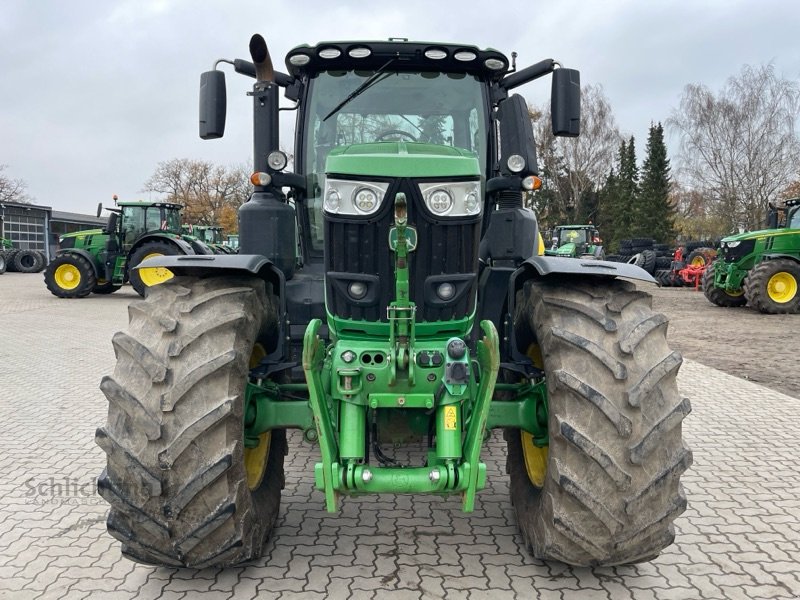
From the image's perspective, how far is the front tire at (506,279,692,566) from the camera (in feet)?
8.63

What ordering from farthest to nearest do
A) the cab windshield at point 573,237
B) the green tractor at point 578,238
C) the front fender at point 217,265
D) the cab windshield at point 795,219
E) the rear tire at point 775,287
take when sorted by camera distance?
the cab windshield at point 573,237, the green tractor at point 578,238, the cab windshield at point 795,219, the rear tire at point 775,287, the front fender at point 217,265

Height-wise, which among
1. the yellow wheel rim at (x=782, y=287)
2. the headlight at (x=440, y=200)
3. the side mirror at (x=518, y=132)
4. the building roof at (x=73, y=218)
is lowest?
the yellow wheel rim at (x=782, y=287)


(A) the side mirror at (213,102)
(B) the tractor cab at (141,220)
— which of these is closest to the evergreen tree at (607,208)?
(B) the tractor cab at (141,220)

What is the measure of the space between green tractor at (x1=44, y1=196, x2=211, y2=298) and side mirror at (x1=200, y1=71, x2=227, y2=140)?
1321 cm

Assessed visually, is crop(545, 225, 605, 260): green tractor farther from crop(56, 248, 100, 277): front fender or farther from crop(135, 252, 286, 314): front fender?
crop(135, 252, 286, 314): front fender

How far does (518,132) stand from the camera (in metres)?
3.71

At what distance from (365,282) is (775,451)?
3895 millimetres

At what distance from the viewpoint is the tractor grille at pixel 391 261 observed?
2887 mm

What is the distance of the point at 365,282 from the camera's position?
118 inches

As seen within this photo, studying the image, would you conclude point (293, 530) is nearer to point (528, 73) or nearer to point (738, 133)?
point (528, 73)

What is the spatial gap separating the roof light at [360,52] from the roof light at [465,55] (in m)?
0.50

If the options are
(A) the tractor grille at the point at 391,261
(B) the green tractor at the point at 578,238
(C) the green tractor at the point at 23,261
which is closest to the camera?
(A) the tractor grille at the point at 391,261

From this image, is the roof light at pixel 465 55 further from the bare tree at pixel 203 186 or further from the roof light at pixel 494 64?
the bare tree at pixel 203 186

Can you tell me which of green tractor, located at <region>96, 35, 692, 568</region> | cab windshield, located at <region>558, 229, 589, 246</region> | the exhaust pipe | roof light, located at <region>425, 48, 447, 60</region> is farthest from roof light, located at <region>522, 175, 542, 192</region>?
cab windshield, located at <region>558, 229, 589, 246</region>
